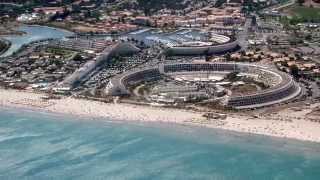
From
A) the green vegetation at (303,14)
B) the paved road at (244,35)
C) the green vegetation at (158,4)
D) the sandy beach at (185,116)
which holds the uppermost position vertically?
the green vegetation at (158,4)

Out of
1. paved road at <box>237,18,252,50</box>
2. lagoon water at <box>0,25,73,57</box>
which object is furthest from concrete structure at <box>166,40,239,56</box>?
lagoon water at <box>0,25,73,57</box>

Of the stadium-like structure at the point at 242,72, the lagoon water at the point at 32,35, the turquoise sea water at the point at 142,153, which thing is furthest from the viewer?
the lagoon water at the point at 32,35

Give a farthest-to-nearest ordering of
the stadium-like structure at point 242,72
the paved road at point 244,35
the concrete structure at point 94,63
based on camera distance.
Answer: the paved road at point 244,35 → the concrete structure at point 94,63 → the stadium-like structure at point 242,72

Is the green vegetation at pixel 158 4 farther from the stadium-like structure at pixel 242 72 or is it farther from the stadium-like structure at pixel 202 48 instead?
the stadium-like structure at pixel 242 72

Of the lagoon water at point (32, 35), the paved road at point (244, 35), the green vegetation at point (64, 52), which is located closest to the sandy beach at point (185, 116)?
the green vegetation at point (64, 52)

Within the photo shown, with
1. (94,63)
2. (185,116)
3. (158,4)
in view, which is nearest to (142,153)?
(185,116)

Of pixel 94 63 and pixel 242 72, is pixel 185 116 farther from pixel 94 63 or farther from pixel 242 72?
pixel 94 63

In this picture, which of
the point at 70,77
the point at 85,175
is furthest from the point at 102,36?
the point at 85,175
